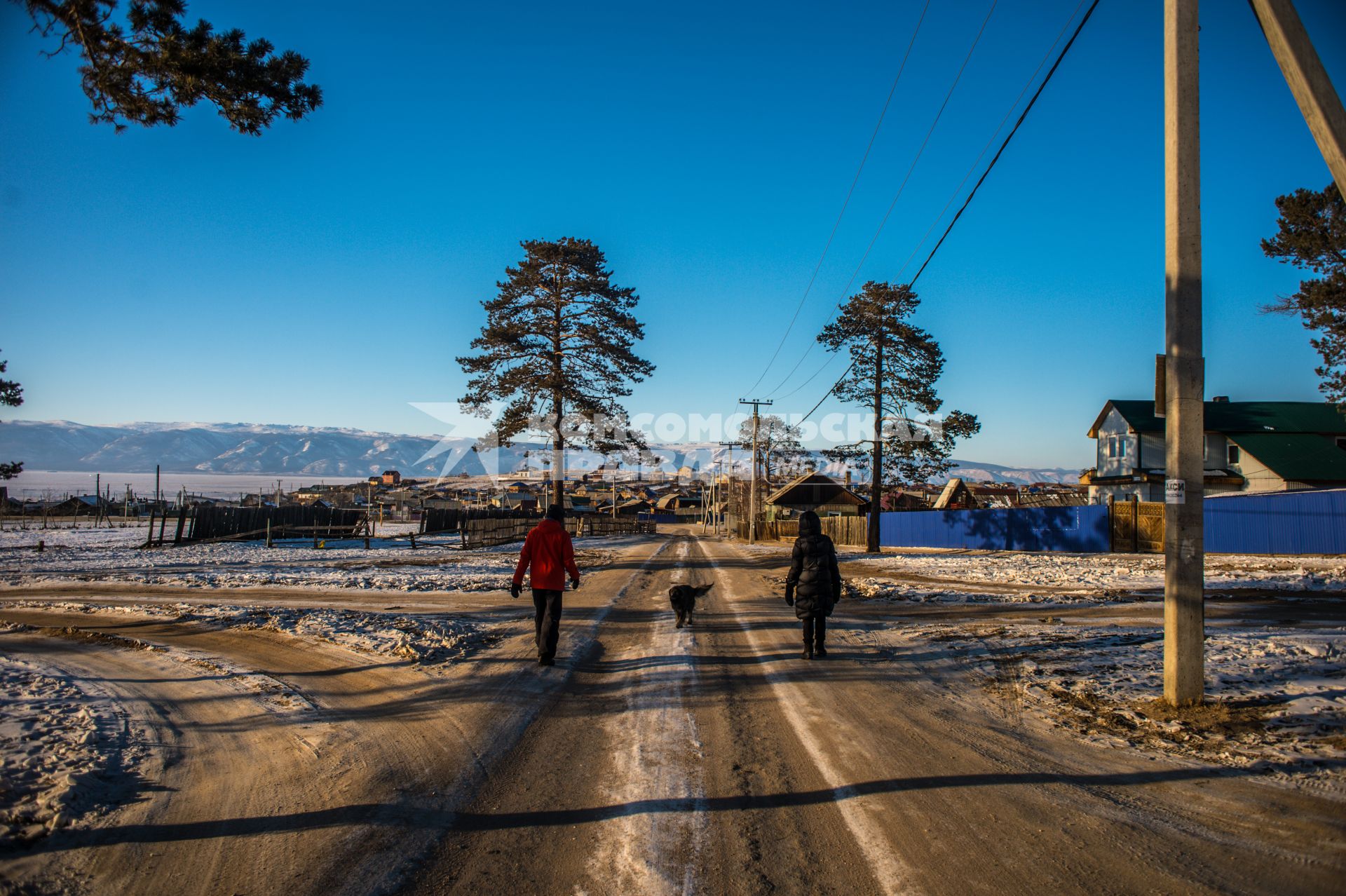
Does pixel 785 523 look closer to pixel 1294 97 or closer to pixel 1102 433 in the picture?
pixel 1102 433

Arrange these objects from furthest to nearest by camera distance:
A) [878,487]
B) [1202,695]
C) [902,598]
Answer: [878,487]
[902,598]
[1202,695]

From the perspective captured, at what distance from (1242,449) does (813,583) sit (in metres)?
40.6

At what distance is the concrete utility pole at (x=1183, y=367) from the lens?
231 inches

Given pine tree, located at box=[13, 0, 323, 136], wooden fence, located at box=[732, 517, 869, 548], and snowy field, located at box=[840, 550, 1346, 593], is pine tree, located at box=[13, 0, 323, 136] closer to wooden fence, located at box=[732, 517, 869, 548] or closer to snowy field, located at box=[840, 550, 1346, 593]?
snowy field, located at box=[840, 550, 1346, 593]

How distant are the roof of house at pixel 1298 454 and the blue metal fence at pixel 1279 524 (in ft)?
38.8

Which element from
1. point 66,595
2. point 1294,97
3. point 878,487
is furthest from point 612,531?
point 1294,97

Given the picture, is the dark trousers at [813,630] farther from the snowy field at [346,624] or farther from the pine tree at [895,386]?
the pine tree at [895,386]

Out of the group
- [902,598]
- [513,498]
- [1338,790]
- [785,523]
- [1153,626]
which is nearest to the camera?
[1338,790]

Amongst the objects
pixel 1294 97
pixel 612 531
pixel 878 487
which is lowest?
pixel 612 531

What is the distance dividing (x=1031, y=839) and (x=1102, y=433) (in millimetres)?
46605

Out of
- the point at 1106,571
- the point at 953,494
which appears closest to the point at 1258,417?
the point at 953,494

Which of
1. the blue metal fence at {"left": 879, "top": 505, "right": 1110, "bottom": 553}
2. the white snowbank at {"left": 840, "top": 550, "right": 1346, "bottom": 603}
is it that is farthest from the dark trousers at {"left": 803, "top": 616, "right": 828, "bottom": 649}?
the blue metal fence at {"left": 879, "top": 505, "right": 1110, "bottom": 553}

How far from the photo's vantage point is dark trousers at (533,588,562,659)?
786 centimetres

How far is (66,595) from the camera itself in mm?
14742
